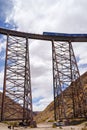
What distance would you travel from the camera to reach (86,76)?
235ft

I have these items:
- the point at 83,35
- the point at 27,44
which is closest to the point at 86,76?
the point at 83,35

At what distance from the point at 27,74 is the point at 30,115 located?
200 inches

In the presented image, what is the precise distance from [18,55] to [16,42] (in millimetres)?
1637

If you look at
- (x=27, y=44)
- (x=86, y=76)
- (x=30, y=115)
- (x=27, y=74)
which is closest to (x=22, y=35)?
→ (x=27, y=44)

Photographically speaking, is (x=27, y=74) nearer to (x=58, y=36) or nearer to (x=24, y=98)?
(x=24, y=98)

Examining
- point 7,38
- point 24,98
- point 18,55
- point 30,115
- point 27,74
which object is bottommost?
point 30,115

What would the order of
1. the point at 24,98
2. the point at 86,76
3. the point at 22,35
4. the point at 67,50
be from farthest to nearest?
the point at 86,76 → the point at 67,50 → the point at 22,35 → the point at 24,98

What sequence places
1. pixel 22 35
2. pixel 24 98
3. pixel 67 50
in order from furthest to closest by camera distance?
pixel 67 50
pixel 22 35
pixel 24 98

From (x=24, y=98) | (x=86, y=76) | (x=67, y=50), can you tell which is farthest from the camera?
(x=86, y=76)

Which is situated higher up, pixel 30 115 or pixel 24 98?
pixel 24 98

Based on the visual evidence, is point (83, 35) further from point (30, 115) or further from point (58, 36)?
point (30, 115)

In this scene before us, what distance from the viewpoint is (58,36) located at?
34562mm

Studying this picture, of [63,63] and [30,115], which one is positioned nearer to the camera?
[30,115]

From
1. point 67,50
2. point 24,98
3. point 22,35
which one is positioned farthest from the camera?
point 67,50
